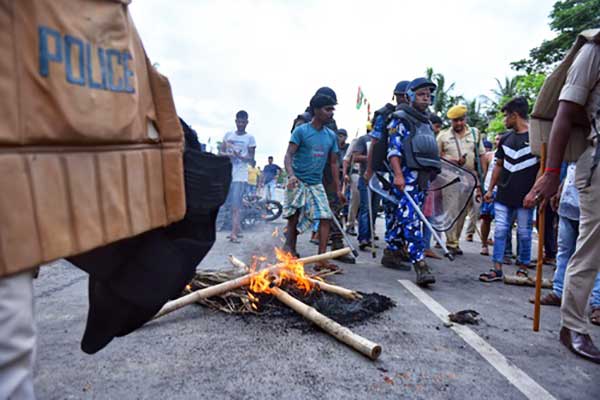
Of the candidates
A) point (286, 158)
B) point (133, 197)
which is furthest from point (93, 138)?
point (286, 158)

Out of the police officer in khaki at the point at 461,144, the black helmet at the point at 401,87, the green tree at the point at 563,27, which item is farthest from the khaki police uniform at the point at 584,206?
the green tree at the point at 563,27

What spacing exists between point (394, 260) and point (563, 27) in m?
23.3

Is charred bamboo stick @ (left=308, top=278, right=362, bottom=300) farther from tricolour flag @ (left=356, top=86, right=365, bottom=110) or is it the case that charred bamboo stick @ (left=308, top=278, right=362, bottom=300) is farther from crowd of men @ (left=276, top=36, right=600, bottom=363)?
tricolour flag @ (left=356, top=86, right=365, bottom=110)

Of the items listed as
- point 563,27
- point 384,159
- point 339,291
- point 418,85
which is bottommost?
point 339,291

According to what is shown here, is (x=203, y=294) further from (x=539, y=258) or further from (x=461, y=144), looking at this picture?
(x=461, y=144)

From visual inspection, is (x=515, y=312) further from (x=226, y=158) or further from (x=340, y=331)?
(x=226, y=158)

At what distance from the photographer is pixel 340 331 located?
249cm

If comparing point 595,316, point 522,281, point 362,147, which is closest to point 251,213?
point 362,147

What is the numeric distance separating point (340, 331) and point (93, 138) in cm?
202

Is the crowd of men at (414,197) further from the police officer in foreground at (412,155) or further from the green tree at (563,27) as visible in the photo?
the green tree at (563,27)

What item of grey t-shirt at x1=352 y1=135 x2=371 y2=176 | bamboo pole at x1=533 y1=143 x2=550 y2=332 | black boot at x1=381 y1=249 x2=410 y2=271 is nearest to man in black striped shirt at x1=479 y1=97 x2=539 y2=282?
black boot at x1=381 y1=249 x2=410 y2=271

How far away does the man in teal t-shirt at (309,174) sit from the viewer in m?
4.80

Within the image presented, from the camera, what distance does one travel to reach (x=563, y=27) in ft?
69.4

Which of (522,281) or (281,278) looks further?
(522,281)
